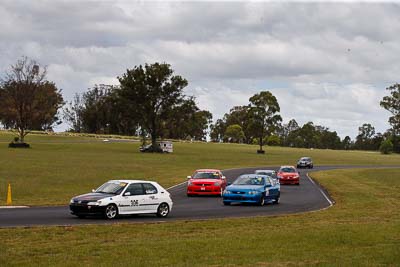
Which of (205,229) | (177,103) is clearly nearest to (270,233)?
(205,229)

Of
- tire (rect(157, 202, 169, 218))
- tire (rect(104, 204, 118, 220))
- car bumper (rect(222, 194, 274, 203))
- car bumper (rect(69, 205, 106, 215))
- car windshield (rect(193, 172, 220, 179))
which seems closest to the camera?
car bumper (rect(69, 205, 106, 215))

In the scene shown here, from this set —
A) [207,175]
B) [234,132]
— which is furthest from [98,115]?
[207,175]

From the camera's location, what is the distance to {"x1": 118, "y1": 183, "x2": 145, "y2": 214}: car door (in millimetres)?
22516

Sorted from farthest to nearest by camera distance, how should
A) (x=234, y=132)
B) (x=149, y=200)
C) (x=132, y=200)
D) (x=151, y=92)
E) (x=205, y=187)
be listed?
(x=234, y=132)
(x=151, y=92)
(x=205, y=187)
(x=149, y=200)
(x=132, y=200)

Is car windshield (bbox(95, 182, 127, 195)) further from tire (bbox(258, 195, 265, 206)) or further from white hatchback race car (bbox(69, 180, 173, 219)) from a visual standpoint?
tire (bbox(258, 195, 265, 206))

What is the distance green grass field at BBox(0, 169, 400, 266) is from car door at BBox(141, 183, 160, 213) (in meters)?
2.81

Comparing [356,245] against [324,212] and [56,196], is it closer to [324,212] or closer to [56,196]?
[324,212]

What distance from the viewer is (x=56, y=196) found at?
110 ft

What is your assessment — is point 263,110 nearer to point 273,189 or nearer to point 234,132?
point 234,132

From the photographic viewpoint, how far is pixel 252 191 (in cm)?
2986

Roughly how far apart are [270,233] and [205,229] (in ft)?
7.06

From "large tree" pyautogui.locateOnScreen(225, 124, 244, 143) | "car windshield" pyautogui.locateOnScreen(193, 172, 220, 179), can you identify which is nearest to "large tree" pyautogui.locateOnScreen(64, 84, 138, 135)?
"large tree" pyautogui.locateOnScreen(225, 124, 244, 143)

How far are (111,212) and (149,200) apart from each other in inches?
65.4

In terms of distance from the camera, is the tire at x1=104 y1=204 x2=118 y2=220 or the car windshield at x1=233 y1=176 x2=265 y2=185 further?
the car windshield at x1=233 y1=176 x2=265 y2=185
